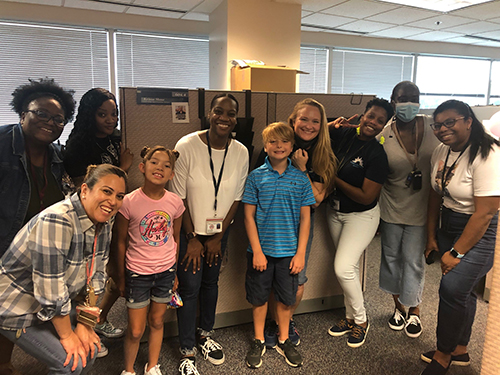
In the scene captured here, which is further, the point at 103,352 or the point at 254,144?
the point at 254,144

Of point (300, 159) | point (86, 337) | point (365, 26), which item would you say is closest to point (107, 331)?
point (86, 337)

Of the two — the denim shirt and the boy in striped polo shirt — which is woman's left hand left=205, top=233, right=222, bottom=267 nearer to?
the boy in striped polo shirt

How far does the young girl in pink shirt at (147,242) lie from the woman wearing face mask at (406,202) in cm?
137

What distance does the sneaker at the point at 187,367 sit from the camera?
1870 mm

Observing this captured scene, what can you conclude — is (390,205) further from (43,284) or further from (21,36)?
(21,36)

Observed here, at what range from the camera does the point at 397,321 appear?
242 centimetres

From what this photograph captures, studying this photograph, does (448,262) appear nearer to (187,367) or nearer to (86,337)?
(187,367)

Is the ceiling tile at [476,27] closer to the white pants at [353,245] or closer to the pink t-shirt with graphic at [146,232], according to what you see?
the white pants at [353,245]

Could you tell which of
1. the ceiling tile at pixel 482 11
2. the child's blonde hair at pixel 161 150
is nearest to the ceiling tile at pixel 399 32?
the ceiling tile at pixel 482 11

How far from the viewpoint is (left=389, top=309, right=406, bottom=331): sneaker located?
94.2 inches

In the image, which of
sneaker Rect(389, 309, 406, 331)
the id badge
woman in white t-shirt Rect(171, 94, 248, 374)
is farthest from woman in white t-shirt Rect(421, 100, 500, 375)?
the id badge

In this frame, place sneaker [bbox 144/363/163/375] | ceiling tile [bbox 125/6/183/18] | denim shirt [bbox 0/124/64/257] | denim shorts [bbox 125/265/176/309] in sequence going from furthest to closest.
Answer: ceiling tile [bbox 125/6/183/18] < sneaker [bbox 144/363/163/375] < denim shorts [bbox 125/265/176/309] < denim shirt [bbox 0/124/64/257]

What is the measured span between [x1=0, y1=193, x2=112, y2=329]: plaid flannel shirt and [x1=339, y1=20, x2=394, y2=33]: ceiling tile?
19.1 feet

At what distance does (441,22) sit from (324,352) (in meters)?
5.90
